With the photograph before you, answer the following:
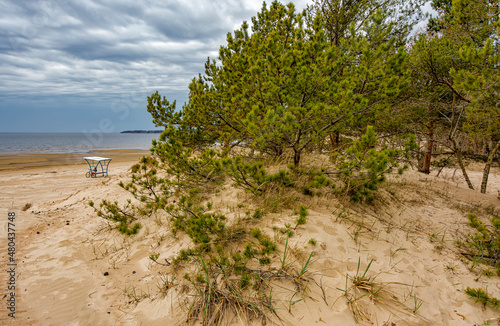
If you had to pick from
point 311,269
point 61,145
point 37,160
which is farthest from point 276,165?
point 61,145

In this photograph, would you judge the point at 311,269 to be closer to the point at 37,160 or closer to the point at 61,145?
the point at 37,160

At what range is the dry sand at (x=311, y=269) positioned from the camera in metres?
2.12

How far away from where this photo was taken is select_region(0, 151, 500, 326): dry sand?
6.96 feet

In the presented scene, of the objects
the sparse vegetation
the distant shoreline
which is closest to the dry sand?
the sparse vegetation

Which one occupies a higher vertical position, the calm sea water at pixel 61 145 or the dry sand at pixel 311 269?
the dry sand at pixel 311 269

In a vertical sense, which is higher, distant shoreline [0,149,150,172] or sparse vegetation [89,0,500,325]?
sparse vegetation [89,0,500,325]

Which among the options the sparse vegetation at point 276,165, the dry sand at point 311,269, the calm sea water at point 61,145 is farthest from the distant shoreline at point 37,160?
the sparse vegetation at point 276,165

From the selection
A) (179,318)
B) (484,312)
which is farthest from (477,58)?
(179,318)

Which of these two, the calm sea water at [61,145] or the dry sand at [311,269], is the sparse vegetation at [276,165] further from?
the calm sea water at [61,145]

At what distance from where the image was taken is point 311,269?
2494 mm

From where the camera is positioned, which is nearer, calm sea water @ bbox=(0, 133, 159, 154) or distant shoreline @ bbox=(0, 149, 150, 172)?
distant shoreline @ bbox=(0, 149, 150, 172)

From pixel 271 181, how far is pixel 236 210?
79cm

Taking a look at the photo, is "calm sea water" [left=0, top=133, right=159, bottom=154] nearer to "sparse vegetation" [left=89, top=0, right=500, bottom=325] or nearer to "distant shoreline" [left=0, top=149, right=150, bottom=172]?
"sparse vegetation" [left=89, top=0, right=500, bottom=325]

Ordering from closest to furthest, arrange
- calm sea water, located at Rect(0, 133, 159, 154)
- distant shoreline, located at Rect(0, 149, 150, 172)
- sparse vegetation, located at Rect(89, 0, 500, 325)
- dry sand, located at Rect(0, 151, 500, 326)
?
1. dry sand, located at Rect(0, 151, 500, 326)
2. sparse vegetation, located at Rect(89, 0, 500, 325)
3. distant shoreline, located at Rect(0, 149, 150, 172)
4. calm sea water, located at Rect(0, 133, 159, 154)
